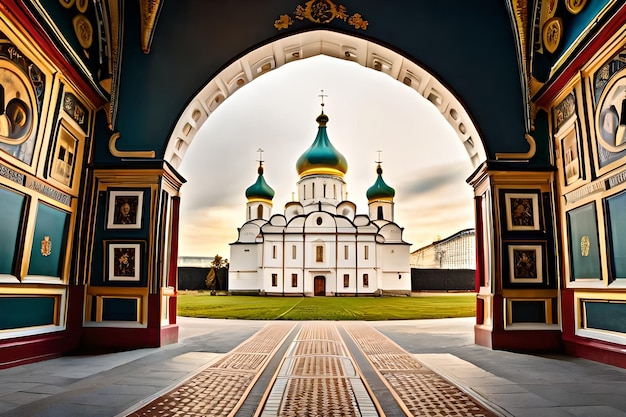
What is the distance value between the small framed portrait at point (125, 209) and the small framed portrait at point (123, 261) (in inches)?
11.7

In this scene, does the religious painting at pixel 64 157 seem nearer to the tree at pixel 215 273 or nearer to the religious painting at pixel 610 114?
the religious painting at pixel 610 114

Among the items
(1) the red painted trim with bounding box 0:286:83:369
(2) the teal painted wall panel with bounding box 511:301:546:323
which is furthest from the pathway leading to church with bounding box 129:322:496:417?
(1) the red painted trim with bounding box 0:286:83:369

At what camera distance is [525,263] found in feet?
22.6

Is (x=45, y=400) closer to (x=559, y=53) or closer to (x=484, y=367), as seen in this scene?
(x=484, y=367)

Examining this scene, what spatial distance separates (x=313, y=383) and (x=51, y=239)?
4173 millimetres

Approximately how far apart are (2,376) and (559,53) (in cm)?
828

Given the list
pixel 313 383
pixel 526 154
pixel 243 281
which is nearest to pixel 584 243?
pixel 526 154

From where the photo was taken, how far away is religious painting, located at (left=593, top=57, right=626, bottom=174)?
518 cm

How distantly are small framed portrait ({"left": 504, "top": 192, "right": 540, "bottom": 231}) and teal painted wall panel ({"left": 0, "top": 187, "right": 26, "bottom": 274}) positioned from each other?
6.73 metres

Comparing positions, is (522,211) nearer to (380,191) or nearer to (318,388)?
(318,388)

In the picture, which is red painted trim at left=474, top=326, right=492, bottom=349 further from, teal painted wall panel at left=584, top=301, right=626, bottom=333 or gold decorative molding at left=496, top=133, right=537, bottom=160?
gold decorative molding at left=496, top=133, right=537, bottom=160

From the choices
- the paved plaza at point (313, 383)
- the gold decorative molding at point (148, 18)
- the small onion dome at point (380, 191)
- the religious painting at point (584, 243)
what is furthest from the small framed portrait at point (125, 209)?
the small onion dome at point (380, 191)

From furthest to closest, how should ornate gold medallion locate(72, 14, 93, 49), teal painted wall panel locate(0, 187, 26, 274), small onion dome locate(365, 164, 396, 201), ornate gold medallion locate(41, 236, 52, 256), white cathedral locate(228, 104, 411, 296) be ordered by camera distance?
small onion dome locate(365, 164, 396, 201)
white cathedral locate(228, 104, 411, 296)
ornate gold medallion locate(72, 14, 93, 49)
ornate gold medallion locate(41, 236, 52, 256)
teal painted wall panel locate(0, 187, 26, 274)

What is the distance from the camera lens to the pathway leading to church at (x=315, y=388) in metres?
3.41
